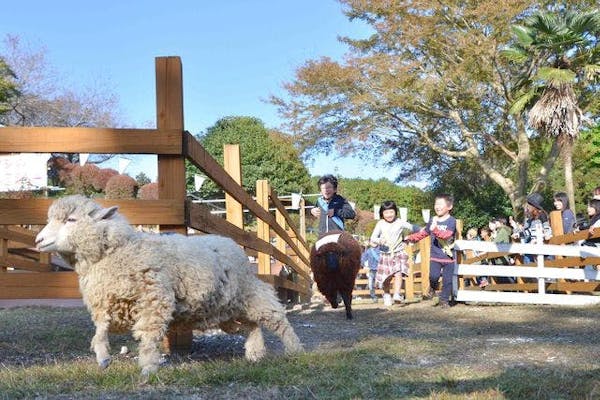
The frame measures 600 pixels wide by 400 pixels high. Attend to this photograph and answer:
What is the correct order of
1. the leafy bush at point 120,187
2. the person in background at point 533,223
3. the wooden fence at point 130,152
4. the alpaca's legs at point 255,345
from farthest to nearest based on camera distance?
the leafy bush at point 120,187, the person in background at point 533,223, the wooden fence at point 130,152, the alpaca's legs at point 255,345

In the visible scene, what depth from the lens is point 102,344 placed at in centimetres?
320

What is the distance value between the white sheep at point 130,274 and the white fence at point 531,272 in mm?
6308

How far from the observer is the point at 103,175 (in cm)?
2598

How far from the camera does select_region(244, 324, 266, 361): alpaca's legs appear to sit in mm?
3754

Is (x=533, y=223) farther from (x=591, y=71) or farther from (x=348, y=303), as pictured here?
(x=591, y=71)

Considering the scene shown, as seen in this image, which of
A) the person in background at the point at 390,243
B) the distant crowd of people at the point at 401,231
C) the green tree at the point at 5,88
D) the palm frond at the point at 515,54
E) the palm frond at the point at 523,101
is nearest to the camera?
the distant crowd of people at the point at 401,231

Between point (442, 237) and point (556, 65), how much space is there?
48.4 ft

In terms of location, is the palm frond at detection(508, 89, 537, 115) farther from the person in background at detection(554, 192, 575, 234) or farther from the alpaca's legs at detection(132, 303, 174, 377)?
the alpaca's legs at detection(132, 303, 174, 377)

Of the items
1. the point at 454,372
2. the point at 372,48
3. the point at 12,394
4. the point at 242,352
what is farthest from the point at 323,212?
the point at 372,48

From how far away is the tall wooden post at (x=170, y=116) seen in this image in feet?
13.0

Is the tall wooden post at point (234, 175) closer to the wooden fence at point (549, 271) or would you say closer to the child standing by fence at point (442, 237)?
the child standing by fence at point (442, 237)

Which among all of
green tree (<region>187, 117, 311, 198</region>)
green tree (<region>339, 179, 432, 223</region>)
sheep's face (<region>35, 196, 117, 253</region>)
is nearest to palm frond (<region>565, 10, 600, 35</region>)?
green tree (<region>187, 117, 311, 198</region>)

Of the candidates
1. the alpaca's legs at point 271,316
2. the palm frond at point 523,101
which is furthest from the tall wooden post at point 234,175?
the palm frond at point 523,101

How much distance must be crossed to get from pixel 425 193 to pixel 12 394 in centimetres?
3688
